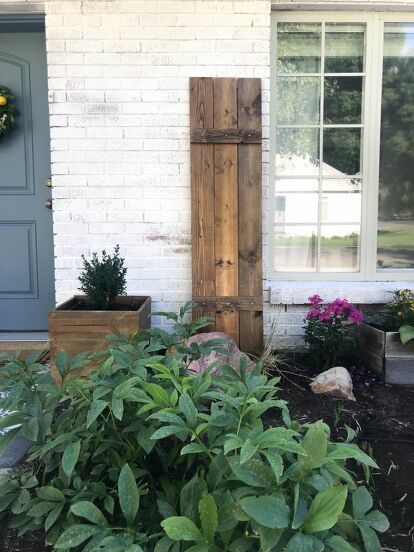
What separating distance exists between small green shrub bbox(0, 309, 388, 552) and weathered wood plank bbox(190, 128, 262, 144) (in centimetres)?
183

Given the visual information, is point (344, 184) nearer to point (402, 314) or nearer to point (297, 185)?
point (297, 185)

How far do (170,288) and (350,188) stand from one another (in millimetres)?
1452

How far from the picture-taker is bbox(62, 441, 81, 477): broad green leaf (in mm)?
1494

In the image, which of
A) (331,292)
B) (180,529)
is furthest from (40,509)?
(331,292)

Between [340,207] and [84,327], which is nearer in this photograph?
[84,327]

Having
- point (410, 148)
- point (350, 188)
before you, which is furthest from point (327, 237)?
point (410, 148)

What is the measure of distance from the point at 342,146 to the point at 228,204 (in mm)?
959

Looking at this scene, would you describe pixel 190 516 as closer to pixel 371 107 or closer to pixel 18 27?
pixel 371 107

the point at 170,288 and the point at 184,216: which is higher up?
the point at 184,216

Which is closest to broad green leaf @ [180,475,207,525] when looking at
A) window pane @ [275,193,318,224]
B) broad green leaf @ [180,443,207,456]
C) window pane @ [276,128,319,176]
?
broad green leaf @ [180,443,207,456]

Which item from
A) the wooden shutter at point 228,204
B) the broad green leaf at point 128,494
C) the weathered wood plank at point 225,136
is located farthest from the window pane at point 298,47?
the broad green leaf at point 128,494

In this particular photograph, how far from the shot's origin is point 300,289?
150 inches

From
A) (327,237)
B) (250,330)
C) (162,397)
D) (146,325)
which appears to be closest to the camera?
(162,397)

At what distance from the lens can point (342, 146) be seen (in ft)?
12.8
